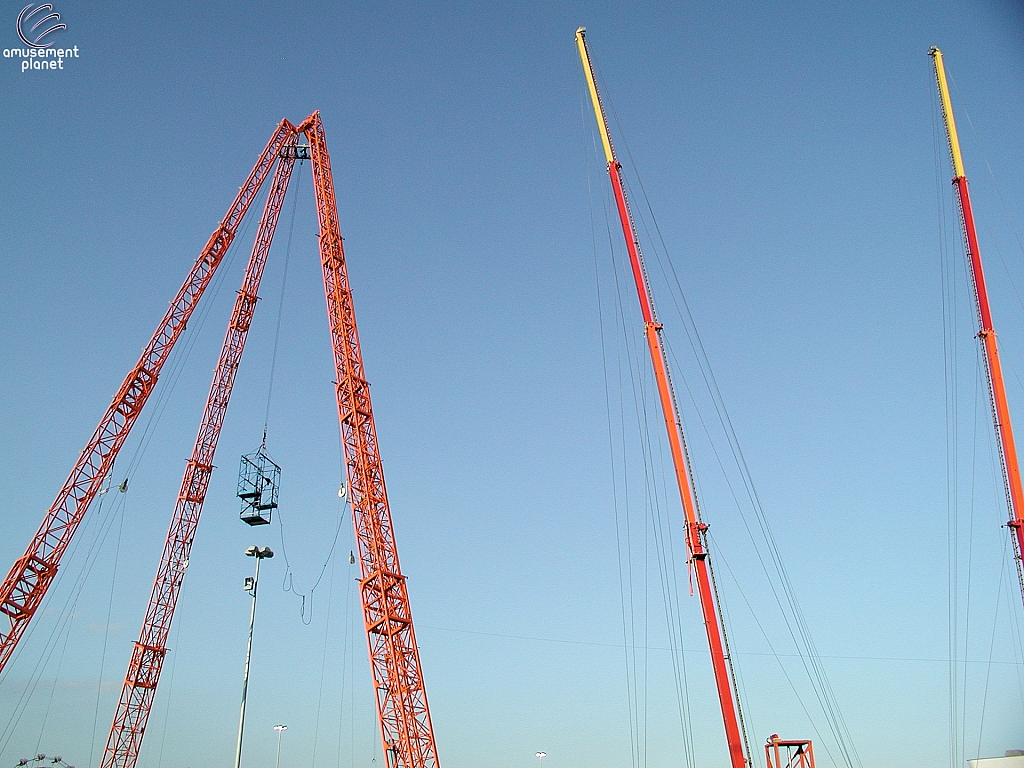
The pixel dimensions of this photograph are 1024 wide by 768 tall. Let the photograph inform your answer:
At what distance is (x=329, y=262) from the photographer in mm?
68375

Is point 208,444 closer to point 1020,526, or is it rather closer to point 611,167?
point 611,167

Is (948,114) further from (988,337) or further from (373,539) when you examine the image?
(373,539)

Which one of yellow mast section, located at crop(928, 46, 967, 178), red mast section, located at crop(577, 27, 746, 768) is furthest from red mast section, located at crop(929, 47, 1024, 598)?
red mast section, located at crop(577, 27, 746, 768)

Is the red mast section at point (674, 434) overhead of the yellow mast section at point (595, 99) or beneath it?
beneath

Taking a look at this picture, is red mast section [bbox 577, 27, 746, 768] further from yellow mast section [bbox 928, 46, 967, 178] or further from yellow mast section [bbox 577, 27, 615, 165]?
yellow mast section [bbox 928, 46, 967, 178]

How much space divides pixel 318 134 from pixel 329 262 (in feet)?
47.5

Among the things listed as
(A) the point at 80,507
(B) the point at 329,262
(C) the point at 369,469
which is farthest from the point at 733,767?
(A) the point at 80,507

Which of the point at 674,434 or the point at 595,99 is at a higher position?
the point at 595,99

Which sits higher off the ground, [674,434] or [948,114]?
[948,114]

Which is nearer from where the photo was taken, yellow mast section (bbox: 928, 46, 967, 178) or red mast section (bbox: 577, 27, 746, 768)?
red mast section (bbox: 577, 27, 746, 768)

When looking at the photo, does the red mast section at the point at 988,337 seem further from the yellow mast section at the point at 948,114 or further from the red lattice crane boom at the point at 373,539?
the red lattice crane boom at the point at 373,539

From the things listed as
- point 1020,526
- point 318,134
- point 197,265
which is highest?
point 318,134

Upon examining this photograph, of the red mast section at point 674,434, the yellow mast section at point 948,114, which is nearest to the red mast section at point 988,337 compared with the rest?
the yellow mast section at point 948,114

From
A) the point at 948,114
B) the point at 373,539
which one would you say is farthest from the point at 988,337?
the point at 373,539
